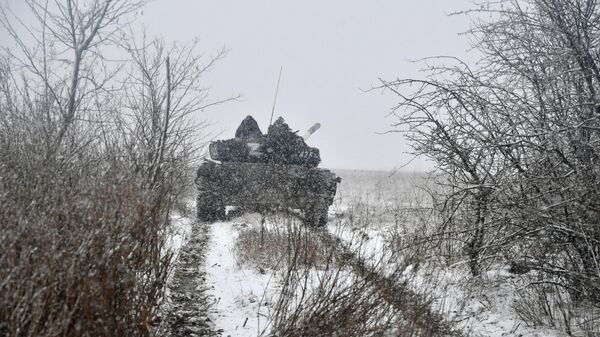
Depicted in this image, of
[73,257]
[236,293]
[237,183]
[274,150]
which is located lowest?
[236,293]

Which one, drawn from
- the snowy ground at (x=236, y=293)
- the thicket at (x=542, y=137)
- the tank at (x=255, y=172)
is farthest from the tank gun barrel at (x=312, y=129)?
the thicket at (x=542, y=137)

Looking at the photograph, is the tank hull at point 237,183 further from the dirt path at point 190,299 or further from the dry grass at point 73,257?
the dry grass at point 73,257

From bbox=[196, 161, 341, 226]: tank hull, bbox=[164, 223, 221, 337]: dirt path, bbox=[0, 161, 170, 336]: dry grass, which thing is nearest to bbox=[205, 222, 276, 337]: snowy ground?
bbox=[164, 223, 221, 337]: dirt path

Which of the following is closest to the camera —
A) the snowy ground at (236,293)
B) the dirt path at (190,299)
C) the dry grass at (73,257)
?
the dry grass at (73,257)

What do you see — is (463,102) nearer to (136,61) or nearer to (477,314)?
(477,314)

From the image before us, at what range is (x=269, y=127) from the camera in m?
15.9

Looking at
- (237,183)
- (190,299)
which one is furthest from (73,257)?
(237,183)

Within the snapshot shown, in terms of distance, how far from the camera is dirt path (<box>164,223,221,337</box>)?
4746mm

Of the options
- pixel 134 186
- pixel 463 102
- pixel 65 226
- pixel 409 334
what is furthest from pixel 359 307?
pixel 463 102

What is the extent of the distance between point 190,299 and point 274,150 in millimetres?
9748

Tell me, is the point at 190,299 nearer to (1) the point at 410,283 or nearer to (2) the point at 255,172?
(1) the point at 410,283

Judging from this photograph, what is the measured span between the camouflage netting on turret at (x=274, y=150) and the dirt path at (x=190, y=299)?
587 centimetres

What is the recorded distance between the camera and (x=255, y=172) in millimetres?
14664

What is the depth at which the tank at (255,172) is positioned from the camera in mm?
14047
